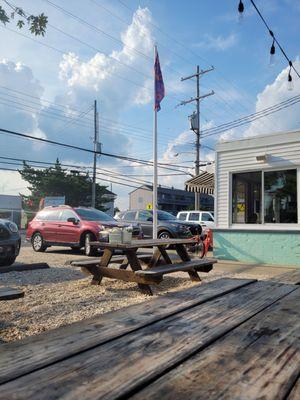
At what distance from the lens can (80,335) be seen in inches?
88.5

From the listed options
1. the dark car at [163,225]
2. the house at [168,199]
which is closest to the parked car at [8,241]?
the dark car at [163,225]

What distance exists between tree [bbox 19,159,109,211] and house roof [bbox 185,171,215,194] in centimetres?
3503

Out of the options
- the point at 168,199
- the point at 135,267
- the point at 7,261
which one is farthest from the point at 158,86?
the point at 168,199

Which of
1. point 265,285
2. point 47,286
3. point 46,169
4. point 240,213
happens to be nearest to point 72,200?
Answer: point 46,169

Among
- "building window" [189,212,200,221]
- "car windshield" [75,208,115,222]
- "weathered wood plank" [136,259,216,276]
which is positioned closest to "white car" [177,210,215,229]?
"building window" [189,212,200,221]

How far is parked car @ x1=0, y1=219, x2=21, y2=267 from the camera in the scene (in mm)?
9734

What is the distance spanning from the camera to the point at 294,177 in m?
12.0

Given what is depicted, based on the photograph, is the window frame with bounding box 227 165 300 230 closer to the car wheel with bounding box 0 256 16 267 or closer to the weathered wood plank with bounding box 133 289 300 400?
the car wheel with bounding box 0 256 16 267

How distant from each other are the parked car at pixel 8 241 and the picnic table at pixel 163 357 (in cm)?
746

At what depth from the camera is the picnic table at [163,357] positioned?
158 cm

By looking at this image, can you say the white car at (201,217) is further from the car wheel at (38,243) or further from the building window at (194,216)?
the car wheel at (38,243)

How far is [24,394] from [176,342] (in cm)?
88

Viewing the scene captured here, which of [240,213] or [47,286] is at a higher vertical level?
[240,213]

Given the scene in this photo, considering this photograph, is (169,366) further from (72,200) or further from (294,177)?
(72,200)
